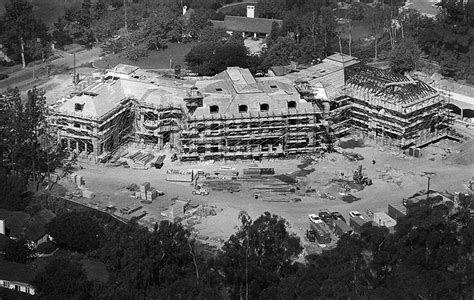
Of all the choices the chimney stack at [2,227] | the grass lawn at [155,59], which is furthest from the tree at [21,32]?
the chimney stack at [2,227]

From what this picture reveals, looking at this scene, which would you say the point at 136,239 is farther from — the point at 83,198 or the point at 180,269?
the point at 83,198

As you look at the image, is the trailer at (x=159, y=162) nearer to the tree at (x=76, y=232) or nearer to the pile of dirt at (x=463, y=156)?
the tree at (x=76, y=232)

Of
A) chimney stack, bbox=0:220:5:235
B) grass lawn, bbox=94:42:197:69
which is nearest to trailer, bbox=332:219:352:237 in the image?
chimney stack, bbox=0:220:5:235

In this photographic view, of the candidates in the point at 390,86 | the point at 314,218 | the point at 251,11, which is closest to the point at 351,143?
the point at 390,86

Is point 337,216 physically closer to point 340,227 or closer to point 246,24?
point 340,227

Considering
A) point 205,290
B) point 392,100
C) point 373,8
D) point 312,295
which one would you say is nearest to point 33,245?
point 205,290
